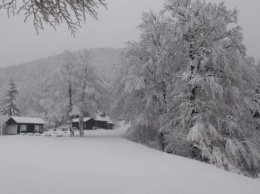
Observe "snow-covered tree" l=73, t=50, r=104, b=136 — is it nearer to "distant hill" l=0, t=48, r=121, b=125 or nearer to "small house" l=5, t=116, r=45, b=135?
"distant hill" l=0, t=48, r=121, b=125

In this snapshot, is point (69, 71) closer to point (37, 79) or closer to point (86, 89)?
point (86, 89)

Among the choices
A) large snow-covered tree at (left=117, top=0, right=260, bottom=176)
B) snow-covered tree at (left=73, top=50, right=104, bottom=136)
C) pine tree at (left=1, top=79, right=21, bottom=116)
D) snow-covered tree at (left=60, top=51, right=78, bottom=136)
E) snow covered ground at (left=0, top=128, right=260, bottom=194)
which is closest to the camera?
snow covered ground at (left=0, top=128, right=260, bottom=194)

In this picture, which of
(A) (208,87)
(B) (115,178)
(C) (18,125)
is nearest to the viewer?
(B) (115,178)

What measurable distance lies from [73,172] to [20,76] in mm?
178058

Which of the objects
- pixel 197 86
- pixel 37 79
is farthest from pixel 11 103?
pixel 197 86

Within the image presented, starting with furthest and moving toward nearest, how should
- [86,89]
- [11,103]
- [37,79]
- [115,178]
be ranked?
[37,79], [11,103], [86,89], [115,178]

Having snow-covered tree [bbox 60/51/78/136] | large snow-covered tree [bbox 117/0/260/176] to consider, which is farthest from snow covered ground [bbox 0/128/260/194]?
snow-covered tree [bbox 60/51/78/136]

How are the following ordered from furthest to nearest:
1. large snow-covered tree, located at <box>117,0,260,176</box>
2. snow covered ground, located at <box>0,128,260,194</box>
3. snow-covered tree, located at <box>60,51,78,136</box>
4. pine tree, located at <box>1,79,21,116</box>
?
pine tree, located at <box>1,79,21,116</box> → snow-covered tree, located at <box>60,51,78,136</box> → large snow-covered tree, located at <box>117,0,260,176</box> → snow covered ground, located at <box>0,128,260,194</box>

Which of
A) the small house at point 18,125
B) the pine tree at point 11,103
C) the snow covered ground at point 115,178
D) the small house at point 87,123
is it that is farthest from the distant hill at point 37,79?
the snow covered ground at point 115,178

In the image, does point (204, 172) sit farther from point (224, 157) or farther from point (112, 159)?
point (224, 157)

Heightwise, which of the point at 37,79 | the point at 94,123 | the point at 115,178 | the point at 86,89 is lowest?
the point at 94,123

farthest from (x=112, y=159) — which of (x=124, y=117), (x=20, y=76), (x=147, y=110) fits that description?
(x=20, y=76)

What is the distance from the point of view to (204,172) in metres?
12.5

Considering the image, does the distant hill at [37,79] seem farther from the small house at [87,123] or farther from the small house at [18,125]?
the small house at [87,123]
